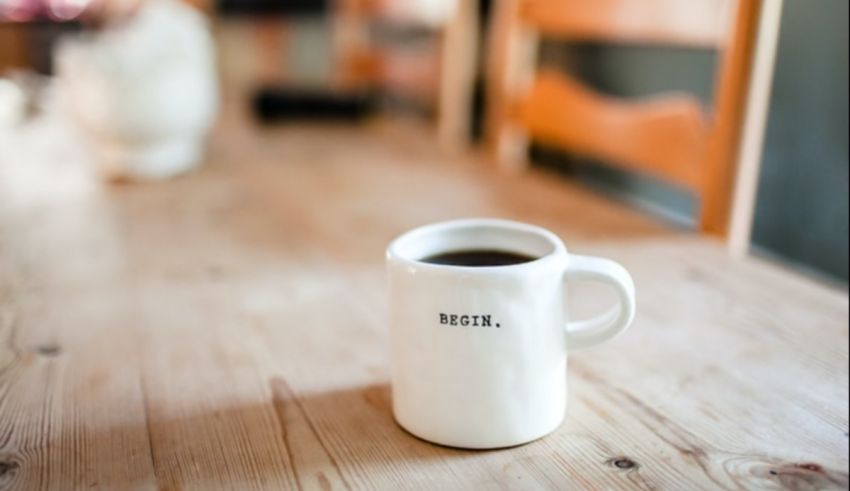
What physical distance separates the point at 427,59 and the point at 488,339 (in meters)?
1.26

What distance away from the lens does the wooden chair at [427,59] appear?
145cm

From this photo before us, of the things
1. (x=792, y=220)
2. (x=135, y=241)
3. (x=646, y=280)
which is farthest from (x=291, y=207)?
(x=792, y=220)

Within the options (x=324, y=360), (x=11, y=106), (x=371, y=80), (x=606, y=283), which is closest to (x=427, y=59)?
(x=371, y=80)

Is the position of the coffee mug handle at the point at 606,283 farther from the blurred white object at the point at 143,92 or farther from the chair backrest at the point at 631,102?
the blurred white object at the point at 143,92

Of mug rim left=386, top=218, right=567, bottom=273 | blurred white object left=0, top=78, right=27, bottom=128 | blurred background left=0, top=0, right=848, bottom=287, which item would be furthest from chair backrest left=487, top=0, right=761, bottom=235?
blurred white object left=0, top=78, right=27, bottom=128

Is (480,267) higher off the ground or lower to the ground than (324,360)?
higher

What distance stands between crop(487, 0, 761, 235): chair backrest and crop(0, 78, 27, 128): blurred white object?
96 cm

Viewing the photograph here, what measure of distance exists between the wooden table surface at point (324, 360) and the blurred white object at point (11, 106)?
0.62 meters

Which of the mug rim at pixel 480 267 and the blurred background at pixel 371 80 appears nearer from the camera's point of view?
the mug rim at pixel 480 267

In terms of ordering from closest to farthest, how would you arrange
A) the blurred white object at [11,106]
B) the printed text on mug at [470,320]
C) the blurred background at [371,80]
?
the printed text on mug at [470,320] → the blurred background at [371,80] → the blurred white object at [11,106]

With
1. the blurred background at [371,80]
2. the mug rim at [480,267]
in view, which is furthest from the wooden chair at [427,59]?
the mug rim at [480,267]

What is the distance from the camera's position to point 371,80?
6.38ft

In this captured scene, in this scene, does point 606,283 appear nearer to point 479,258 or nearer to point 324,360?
point 479,258

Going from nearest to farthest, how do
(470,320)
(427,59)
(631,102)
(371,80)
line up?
(470,320)
(631,102)
(427,59)
(371,80)
